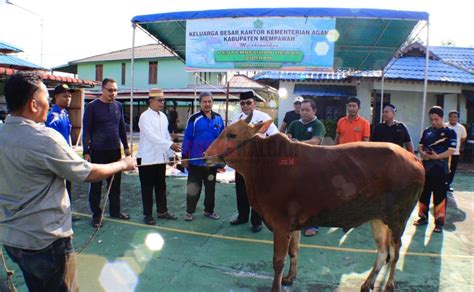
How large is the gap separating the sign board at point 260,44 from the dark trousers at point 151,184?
321 centimetres

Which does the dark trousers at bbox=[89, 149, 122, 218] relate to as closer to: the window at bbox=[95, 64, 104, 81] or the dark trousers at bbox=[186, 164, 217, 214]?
the dark trousers at bbox=[186, 164, 217, 214]

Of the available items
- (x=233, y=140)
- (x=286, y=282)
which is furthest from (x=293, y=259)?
(x=233, y=140)

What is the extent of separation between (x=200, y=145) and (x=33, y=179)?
3575mm

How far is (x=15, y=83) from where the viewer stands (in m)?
1.96

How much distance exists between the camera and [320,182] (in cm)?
331

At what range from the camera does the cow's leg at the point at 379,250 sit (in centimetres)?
353

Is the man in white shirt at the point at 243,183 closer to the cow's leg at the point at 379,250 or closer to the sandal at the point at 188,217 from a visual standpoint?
the sandal at the point at 188,217

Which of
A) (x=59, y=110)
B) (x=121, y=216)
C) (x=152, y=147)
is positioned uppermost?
(x=59, y=110)

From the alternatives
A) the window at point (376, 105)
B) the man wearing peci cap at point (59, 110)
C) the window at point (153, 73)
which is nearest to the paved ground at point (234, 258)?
the man wearing peci cap at point (59, 110)

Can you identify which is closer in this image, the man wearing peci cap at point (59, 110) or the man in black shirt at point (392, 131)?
the man wearing peci cap at point (59, 110)

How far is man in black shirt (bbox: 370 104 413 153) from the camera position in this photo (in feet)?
17.8

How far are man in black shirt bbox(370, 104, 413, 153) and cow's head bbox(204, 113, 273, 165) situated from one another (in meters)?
2.68

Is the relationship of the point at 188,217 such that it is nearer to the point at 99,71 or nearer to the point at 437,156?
the point at 437,156

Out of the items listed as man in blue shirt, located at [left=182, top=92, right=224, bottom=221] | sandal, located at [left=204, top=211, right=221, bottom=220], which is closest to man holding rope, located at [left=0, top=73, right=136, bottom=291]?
man in blue shirt, located at [left=182, top=92, right=224, bottom=221]
